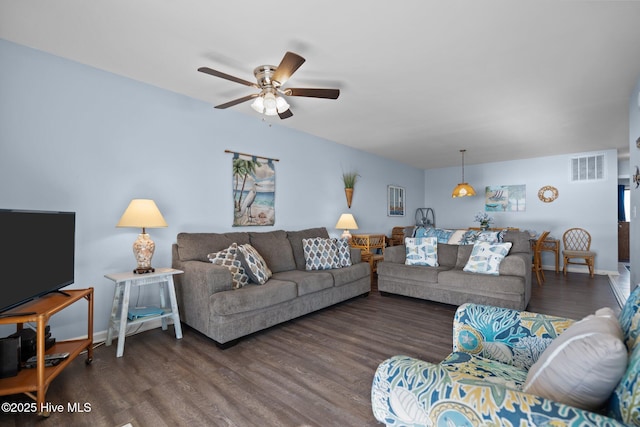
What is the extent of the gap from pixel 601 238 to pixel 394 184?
4.22 metres

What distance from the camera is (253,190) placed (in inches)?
162

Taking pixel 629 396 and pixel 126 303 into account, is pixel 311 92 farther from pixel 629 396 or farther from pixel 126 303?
pixel 629 396

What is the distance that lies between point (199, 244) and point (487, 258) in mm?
3355

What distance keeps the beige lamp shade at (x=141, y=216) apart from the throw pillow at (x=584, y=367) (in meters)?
2.81

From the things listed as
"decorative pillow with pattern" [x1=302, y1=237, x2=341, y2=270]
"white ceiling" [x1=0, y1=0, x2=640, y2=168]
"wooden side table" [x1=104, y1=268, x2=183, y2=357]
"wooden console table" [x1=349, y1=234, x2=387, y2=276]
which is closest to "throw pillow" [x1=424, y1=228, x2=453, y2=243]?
"wooden console table" [x1=349, y1=234, x2=387, y2=276]

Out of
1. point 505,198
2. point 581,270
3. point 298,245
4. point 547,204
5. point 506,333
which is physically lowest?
point 581,270

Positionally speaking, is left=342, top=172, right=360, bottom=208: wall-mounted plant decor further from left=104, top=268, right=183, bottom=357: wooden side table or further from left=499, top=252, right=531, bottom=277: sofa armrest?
left=104, top=268, right=183, bottom=357: wooden side table

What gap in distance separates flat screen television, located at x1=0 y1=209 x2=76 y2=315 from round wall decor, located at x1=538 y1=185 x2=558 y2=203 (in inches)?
319

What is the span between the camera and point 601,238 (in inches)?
239

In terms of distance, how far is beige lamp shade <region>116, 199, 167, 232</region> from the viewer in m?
2.63

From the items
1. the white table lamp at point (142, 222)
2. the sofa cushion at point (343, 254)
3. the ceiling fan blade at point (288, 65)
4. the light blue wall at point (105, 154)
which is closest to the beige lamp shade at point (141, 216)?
the white table lamp at point (142, 222)

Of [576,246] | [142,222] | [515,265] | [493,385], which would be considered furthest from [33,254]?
[576,246]

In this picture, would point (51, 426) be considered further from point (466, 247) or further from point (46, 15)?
point (466, 247)

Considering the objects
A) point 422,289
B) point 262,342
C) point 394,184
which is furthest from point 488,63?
point 394,184
